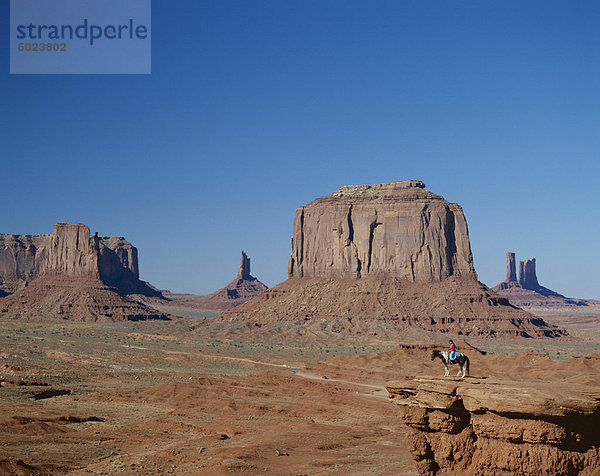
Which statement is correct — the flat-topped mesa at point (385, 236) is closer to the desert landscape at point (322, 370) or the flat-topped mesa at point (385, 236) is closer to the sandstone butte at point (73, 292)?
the desert landscape at point (322, 370)

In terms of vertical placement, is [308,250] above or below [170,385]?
above

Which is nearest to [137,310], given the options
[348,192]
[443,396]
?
[348,192]

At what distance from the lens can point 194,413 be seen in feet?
116

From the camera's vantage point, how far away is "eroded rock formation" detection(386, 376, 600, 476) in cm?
1455

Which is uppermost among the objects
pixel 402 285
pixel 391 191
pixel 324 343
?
pixel 391 191

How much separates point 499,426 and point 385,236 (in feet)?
344

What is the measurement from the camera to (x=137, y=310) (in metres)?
143

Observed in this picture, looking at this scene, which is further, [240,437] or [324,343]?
[324,343]

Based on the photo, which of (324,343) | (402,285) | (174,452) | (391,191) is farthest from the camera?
(391,191)

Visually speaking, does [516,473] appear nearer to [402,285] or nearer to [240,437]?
[240,437]

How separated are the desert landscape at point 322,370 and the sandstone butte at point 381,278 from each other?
32 cm

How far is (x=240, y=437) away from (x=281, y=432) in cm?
180

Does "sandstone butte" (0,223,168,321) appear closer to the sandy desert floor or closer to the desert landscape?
the desert landscape

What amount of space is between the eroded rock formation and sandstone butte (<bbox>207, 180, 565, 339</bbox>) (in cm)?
8382
